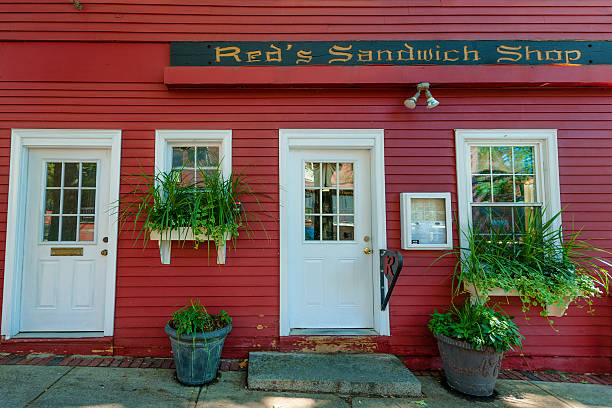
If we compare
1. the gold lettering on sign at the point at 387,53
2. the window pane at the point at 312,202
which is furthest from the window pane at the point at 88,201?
the gold lettering on sign at the point at 387,53

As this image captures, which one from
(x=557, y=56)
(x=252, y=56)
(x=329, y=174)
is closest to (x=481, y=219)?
(x=329, y=174)

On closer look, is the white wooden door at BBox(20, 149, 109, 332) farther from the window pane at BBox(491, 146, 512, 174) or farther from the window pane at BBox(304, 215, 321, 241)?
the window pane at BBox(491, 146, 512, 174)

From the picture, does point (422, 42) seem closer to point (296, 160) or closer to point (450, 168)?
point (450, 168)

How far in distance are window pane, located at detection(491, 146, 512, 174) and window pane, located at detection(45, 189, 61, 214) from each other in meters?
4.53

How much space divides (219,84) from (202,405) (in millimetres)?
2812

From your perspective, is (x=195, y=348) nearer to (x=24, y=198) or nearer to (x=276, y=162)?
(x=276, y=162)

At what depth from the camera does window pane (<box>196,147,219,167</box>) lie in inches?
132

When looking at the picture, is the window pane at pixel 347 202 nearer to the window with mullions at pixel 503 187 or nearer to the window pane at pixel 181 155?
the window with mullions at pixel 503 187

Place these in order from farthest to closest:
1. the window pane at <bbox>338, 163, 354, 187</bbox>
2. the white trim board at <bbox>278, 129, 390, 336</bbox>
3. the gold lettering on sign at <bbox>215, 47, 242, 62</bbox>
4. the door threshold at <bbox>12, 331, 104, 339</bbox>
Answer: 1. the window pane at <bbox>338, 163, 354, 187</bbox>
2. the gold lettering on sign at <bbox>215, 47, 242, 62</bbox>
3. the white trim board at <bbox>278, 129, 390, 336</bbox>
4. the door threshold at <bbox>12, 331, 104, 339</bbox>

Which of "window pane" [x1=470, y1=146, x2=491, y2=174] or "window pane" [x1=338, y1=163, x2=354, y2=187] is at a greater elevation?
"window pane" [x1=470, y1=146, x2=491, y2=174]

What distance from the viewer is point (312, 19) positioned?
133 inches

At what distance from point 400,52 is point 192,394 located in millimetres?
3676

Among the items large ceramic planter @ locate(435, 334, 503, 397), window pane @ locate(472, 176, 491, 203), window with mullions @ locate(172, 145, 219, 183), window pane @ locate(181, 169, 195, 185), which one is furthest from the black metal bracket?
window pane @ locate(181, 169, 195, 185)

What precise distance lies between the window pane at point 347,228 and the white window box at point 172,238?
1143mm
